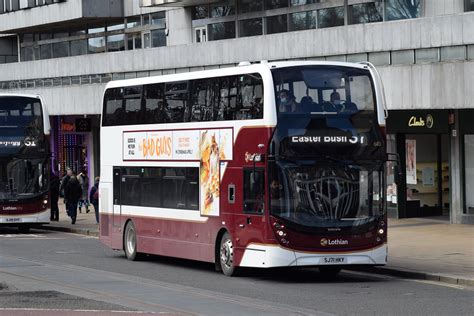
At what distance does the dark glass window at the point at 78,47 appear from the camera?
54500 millimetres

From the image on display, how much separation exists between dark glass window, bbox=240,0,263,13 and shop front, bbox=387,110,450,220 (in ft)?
31.7

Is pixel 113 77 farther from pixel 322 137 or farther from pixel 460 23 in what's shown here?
pixel 322 137

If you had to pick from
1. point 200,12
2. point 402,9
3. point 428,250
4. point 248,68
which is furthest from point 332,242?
point 200,12

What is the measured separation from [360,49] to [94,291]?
17976mm

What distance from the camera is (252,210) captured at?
800 inches

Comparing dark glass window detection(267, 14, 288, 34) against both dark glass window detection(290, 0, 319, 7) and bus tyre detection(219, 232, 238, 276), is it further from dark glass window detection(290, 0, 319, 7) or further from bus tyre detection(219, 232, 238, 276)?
bus tyre detection(219, 232, 238, 276)

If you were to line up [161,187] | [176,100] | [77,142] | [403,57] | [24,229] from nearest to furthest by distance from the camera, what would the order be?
[176,100] < [161,187] < [403,57] < [24,229] < [77,142]

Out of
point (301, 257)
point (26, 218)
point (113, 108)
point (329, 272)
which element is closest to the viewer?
point (301, 257)

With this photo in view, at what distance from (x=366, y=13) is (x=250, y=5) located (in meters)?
6.48

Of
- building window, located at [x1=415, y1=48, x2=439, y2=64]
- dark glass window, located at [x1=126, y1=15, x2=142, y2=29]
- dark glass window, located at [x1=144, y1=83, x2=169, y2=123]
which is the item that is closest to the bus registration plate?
dark glass window, located at [x1=144, y1=83, x2=169, y2=123]

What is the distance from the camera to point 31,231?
37.8 m

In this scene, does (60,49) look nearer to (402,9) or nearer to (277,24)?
(277,24)

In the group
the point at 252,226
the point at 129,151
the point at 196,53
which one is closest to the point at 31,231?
the point at 196,53

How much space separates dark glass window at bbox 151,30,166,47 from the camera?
Result: 48281mm
